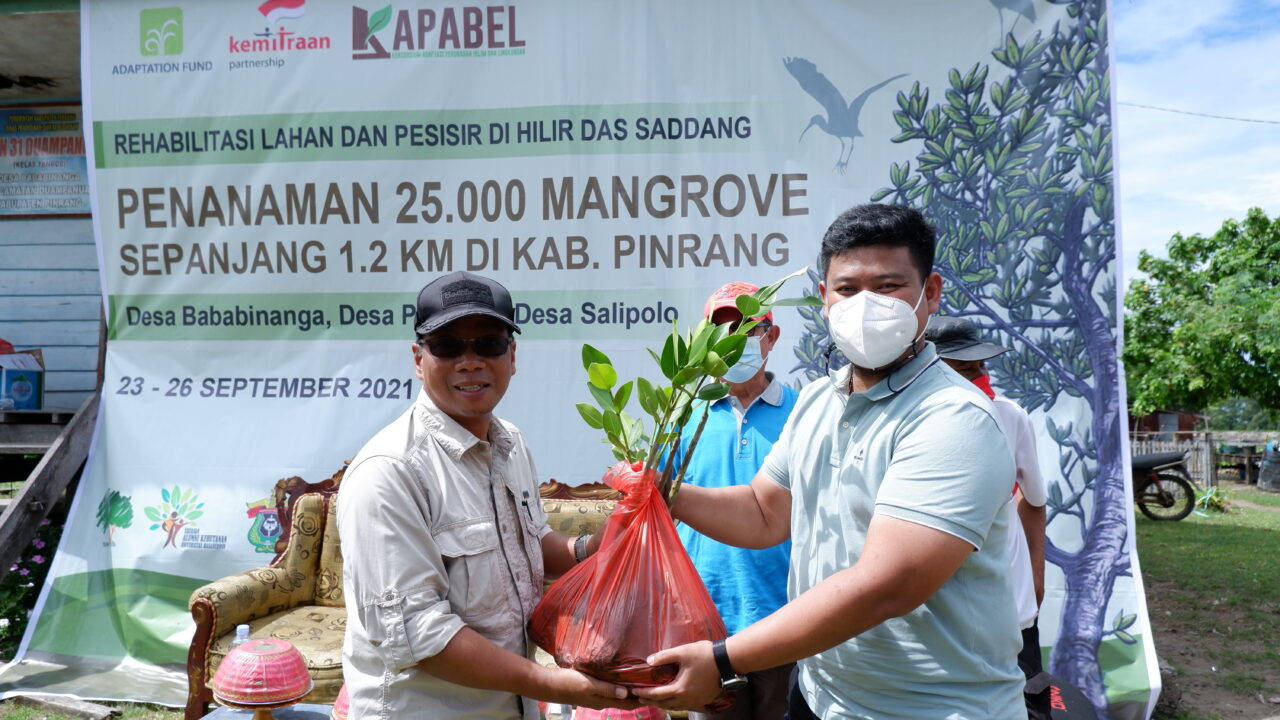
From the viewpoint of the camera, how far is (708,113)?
3871mm

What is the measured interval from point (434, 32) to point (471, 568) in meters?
3.32

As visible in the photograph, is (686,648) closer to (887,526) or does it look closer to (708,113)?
(887,526)

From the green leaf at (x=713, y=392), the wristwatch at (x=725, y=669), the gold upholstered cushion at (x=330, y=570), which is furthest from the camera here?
the gold upholstered cushion at (x=330, y=570)

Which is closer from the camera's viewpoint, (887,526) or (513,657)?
(887,526)

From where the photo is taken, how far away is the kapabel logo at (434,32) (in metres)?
3.98

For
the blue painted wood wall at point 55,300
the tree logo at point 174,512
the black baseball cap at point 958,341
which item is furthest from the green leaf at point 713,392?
the blue painted wood wall at point 55,300

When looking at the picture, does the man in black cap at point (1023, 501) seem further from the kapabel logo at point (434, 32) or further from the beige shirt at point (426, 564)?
the kapabel logo at point (434, 32)

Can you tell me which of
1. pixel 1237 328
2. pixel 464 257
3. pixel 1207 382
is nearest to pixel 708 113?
pixel 464 257

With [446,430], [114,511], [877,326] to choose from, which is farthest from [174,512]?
[877,326]

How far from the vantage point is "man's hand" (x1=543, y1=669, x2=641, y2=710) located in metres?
1.42

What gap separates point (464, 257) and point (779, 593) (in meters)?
2.40

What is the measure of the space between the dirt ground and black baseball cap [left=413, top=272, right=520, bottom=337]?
13.0 ft

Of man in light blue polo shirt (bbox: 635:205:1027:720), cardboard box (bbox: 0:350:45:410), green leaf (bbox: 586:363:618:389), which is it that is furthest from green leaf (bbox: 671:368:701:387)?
cardboard box (bbox: 0:350:45:410)

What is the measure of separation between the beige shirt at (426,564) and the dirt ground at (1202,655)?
3749 mm
